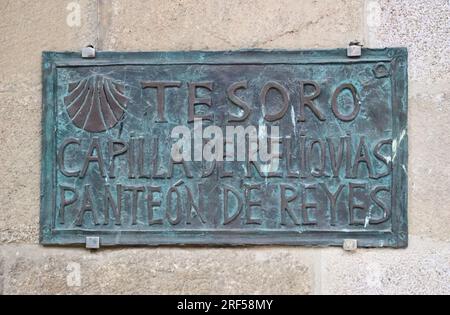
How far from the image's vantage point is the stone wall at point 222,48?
6.38 ft

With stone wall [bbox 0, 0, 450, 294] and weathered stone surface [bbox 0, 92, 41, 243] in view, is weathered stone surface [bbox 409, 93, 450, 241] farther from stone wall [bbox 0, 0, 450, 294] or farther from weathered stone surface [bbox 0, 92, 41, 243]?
weathered stone surface [bbox 0, 92, 41, 243]

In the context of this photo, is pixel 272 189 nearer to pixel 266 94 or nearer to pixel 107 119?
pixel 266 94

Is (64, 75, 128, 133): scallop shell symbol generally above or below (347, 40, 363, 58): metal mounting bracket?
below

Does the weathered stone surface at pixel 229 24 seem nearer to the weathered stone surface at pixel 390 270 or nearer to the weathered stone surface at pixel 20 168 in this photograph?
the weathered stone surface at pixel 20 168

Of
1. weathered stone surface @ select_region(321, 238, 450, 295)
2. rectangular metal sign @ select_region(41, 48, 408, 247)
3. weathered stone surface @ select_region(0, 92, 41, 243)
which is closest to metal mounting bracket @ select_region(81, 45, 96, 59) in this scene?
rectangular metal sign @ select_region(41, 48, 408, 247)

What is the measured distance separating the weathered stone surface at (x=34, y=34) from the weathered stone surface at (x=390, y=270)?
92cm

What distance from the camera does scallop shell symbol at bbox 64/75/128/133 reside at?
199 centimetres

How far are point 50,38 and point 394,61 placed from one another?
946 mm

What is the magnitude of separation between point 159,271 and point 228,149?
0.38 m

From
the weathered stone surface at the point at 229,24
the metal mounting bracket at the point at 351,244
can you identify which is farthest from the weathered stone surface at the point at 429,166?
the weathered stone surface at the point at 229,24

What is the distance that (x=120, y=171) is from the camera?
77.9 inches

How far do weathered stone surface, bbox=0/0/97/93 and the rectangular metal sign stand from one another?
7 centimetres

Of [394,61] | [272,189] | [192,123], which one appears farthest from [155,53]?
[394,61]

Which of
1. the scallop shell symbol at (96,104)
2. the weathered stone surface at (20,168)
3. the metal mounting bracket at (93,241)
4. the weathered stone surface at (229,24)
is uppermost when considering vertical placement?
the weathered stone surface at (229,24)
